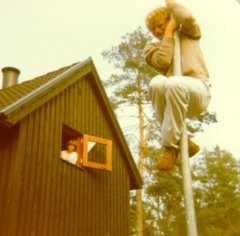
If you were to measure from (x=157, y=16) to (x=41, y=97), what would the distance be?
7.02 m

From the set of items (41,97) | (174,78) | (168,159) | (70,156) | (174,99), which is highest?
(41,97)

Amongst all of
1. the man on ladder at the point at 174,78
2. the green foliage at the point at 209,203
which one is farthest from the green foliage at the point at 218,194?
the man on ladder at the point at 174,78

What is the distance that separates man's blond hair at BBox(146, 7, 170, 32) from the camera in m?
2.90

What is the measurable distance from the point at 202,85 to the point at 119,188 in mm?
9588

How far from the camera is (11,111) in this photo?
8414 mm

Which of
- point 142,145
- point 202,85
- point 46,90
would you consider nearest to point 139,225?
point 142,145

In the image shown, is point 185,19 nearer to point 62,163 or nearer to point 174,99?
point 174,99

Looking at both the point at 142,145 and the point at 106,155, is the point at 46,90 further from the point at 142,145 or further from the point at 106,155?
the point at 142,145

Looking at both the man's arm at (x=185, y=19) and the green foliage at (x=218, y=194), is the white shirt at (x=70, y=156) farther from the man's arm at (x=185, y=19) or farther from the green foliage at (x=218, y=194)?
the green foliage at (x=218, y=194)

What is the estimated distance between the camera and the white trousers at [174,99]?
2.54m

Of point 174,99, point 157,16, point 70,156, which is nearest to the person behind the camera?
point 174,99

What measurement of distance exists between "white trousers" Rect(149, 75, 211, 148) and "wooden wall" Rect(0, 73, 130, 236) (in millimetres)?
6259

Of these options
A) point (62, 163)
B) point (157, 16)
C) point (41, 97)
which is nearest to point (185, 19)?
point (157, 16)

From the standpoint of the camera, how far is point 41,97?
9.57 meters
